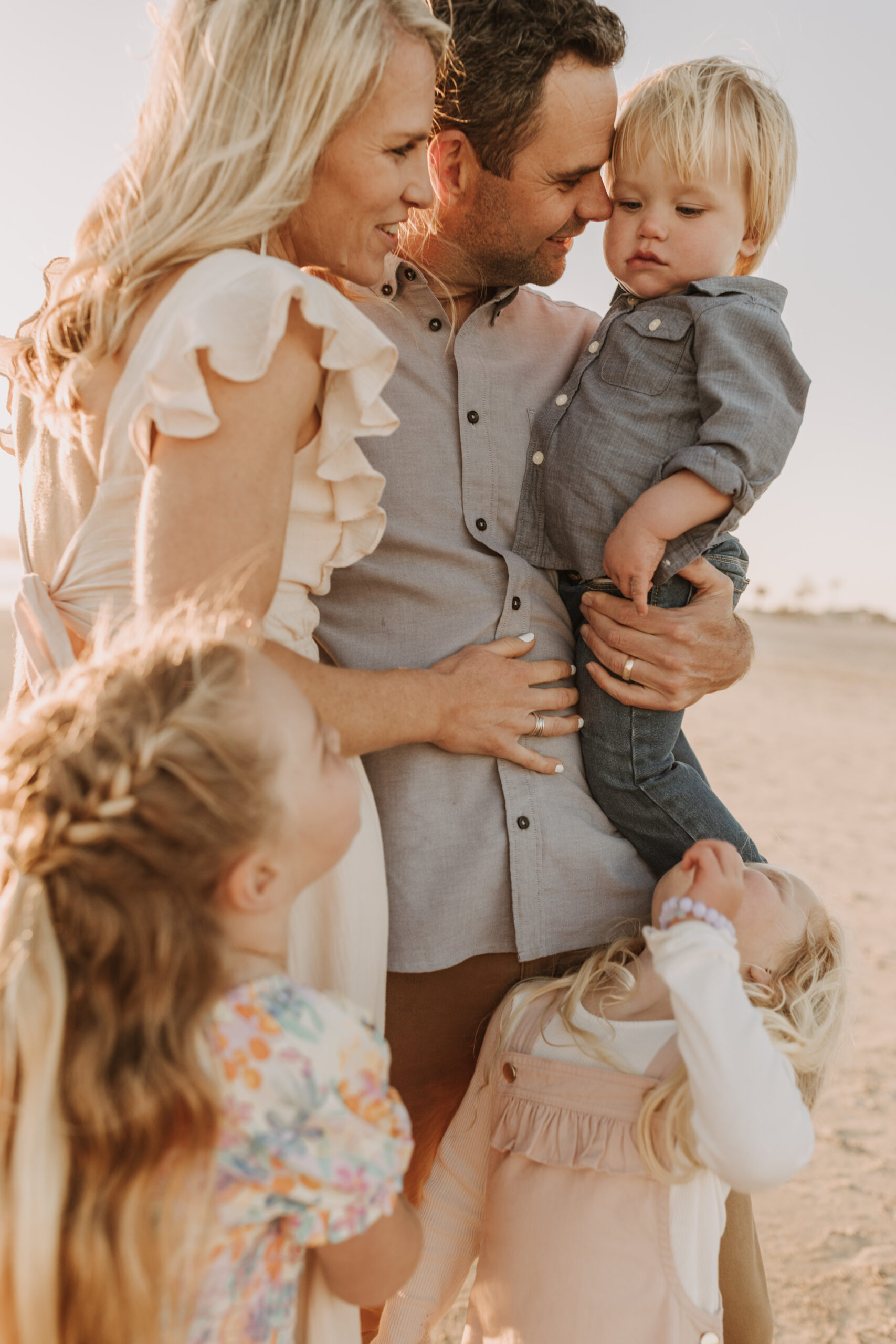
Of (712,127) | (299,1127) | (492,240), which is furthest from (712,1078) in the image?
(712,127)

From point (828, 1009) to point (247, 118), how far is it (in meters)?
1.74

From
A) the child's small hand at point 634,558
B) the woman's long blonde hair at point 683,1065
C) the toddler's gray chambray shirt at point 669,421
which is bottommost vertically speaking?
the woman's long blonde hair at point 683,1065

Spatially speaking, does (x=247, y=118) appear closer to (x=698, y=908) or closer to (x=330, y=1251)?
(x=698, y=908)

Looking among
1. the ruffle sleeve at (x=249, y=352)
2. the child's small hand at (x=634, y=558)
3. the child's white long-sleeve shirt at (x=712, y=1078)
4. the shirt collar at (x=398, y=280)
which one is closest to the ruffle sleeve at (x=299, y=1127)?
the child's white long-sleeve shirt at (x=712, y=1078)

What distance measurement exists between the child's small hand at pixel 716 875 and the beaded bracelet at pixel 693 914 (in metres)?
0.05

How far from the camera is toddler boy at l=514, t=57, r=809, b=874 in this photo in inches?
80.7

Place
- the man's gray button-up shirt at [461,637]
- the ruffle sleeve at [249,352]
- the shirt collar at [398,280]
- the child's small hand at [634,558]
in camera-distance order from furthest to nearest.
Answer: the shirt collar at [398,280] < the child's small hand at [634,558] < the man's gray button-up shirt at [461,637] < the ruffle sleeve at [249,352]

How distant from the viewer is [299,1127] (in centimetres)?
125

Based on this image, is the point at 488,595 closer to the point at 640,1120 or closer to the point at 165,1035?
the point at 640,1120

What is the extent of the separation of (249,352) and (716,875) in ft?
3.54

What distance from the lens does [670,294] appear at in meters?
2.28

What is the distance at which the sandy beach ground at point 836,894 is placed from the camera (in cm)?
374

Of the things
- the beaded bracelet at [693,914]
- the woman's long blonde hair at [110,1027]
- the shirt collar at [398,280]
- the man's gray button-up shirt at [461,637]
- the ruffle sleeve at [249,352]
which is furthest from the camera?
the shirt collar at [398,280]

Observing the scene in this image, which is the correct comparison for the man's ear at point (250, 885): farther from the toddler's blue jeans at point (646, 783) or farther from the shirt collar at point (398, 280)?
the shirt collar at point (398, 280)
